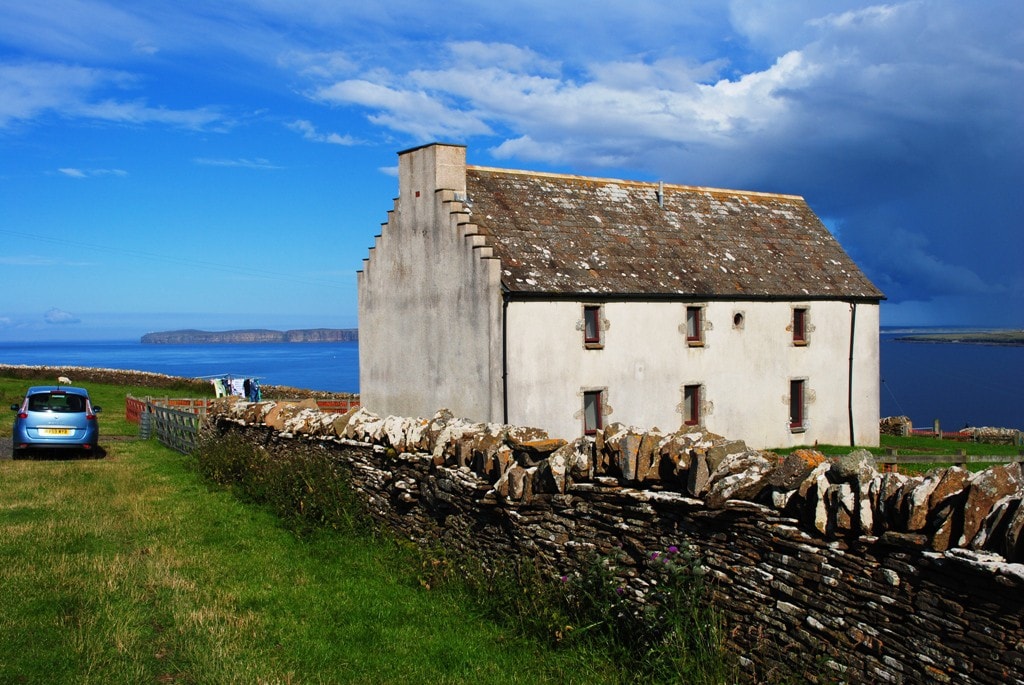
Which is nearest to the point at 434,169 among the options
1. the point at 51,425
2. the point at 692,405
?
the point at 692,405

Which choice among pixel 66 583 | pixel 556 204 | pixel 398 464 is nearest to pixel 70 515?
pixel 66 583

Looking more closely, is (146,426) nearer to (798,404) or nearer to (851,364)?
(798,404)

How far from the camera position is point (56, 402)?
23.9m

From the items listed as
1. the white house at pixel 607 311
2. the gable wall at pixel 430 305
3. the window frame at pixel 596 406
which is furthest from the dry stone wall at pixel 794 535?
the window frame at pixel 596 406

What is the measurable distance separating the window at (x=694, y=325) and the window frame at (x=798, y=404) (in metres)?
4.44

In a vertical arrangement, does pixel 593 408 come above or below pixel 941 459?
above

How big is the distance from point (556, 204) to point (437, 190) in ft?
13.6

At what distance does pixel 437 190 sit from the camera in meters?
24.9

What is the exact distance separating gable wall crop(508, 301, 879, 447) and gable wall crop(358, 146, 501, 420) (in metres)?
1.02

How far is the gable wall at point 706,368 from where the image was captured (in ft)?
77.4

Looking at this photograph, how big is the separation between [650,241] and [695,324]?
295cm

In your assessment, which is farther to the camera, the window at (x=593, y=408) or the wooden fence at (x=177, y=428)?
the window at (x=593, y=408)

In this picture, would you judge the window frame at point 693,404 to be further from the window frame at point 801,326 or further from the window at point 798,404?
the window frame at point 801,326

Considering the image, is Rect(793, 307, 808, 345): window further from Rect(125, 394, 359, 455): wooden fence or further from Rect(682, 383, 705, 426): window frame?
Rect(125, 394, 359, 455): wooden fence
